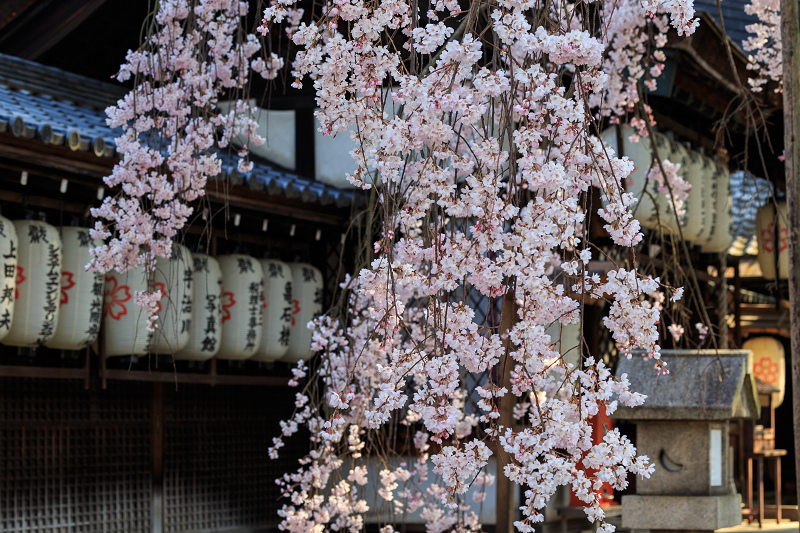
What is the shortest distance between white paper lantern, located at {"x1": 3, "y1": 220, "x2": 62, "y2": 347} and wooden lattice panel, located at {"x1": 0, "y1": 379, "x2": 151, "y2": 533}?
65cm

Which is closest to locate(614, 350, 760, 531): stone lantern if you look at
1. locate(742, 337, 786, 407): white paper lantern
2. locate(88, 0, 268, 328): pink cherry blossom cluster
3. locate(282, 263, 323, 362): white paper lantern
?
locate(88, 0, 268, 328): pink cherry blossom cluster

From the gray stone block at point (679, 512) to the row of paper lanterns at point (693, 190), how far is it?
3841mm

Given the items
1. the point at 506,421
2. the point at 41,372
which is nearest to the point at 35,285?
the point at 41,372

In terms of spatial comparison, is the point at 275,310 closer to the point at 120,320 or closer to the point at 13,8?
the point at 120,320

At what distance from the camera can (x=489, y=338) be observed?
3.60 metres

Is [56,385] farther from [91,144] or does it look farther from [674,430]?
[674,430]

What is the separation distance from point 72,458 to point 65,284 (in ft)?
4.80

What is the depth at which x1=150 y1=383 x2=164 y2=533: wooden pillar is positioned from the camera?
27.8ft

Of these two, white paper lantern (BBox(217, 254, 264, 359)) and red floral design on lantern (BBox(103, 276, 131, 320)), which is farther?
white paper lantern (BBox(217, 254, 264, 359))

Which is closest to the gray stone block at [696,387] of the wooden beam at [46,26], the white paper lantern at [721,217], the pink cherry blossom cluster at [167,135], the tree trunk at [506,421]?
the tree trunk at [506,421]

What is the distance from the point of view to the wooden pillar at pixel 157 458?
848 centimetres

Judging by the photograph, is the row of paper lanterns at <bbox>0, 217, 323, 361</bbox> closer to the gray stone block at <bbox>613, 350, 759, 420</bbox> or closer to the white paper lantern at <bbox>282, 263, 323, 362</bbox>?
the white paper lantern at <bbox>282, 263, 323, 362</bbox>

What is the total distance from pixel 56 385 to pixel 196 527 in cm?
197

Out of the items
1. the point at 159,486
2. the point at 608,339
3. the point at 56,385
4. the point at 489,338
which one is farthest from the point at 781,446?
the point at 489,338
